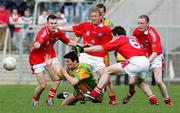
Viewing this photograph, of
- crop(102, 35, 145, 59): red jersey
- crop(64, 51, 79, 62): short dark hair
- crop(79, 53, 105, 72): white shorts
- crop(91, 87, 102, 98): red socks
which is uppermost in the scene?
crop(102, 35, 145, 59): red jersey

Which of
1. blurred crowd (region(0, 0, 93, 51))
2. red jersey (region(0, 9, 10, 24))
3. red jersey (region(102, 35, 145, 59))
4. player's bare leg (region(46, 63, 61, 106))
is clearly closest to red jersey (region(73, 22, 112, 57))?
player's bare leg (region(46, 63, 61, 106))

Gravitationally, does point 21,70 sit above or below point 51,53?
below

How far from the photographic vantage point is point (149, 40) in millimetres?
18406

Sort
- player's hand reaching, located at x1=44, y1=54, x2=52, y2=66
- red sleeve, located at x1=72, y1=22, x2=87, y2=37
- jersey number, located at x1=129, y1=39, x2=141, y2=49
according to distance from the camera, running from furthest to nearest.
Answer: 1. red sleeve, located at x1=72, y1=22, x2=87, y2=37
2. player's hand reaching, located at x1=44, y1=54, x2=52, y2=66
3. jersey number, located at x1=129, y1=39, x2=141, y2=49

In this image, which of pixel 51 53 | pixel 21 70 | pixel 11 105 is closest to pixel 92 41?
pixel 51 53

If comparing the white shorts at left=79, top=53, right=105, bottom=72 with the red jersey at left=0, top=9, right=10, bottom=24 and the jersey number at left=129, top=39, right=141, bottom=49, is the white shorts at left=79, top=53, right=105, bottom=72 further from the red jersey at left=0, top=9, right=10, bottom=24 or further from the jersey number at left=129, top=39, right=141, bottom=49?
the red jersey at left=0, top=9, right=10, bottom=24

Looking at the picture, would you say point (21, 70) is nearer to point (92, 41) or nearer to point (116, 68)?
point (92, 41)

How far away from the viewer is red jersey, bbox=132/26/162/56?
18125mm

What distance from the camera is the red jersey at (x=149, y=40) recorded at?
18.1 meters

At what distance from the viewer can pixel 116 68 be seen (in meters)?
17.0

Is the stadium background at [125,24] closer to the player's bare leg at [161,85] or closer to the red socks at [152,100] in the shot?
the player's bare leg at [161,85]

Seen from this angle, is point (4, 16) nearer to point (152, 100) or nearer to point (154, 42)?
point (154, 42)

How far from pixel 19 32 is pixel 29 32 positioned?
473mm

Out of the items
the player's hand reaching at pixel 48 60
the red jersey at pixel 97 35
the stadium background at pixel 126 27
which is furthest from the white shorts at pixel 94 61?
the stadium background at pixel 126 27
